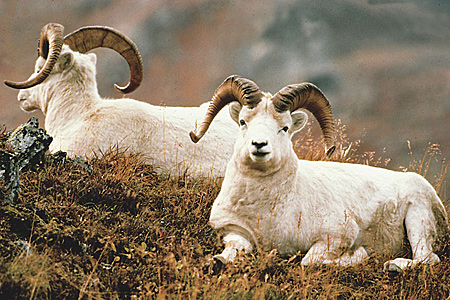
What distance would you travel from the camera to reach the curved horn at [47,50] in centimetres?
936

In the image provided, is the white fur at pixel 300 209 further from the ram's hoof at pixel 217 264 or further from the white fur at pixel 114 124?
the white fur at pixel 114 124

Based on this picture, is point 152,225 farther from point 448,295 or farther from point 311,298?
point 448,295

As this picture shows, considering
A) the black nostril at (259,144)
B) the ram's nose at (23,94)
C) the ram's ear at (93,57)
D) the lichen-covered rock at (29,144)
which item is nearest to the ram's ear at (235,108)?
Result: the black nostril at (259,144)

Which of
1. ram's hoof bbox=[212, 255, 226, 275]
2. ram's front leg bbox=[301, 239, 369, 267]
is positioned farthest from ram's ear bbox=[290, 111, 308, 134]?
ram's hoof bbox=[212, 255, 226, 275]

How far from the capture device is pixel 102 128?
9586 millimetres

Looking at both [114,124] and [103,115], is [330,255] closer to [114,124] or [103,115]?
[114,124]

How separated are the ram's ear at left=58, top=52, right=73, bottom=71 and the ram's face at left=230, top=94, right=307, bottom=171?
4858 mm

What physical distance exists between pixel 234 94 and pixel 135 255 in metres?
2.47

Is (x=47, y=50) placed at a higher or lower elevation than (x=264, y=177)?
higher

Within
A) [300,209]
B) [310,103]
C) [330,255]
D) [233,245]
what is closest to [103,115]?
[310,103]

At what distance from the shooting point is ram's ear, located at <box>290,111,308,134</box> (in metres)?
6.78

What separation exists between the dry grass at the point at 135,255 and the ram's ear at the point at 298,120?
1.69 meters

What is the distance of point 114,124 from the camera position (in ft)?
31.7

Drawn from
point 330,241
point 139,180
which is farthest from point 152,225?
point 330,241
